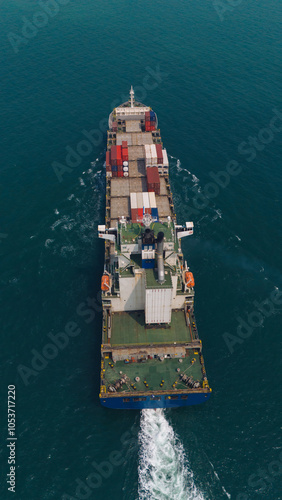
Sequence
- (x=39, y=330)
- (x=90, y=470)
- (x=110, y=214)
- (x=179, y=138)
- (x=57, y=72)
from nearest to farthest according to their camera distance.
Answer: (x=90, y=470) < (x=39, y=330) < (x=110, y=214) < (x=179, y=138) < (x=57, y=72)

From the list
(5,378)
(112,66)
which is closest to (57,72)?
(112,66)

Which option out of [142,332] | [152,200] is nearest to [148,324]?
[142,332]

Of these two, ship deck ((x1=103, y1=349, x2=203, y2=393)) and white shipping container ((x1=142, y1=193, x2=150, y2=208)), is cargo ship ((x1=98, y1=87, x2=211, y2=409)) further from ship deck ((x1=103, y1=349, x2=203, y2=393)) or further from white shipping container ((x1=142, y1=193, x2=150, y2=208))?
white shipping container ((x1=142, y1=193, x2=150, y2=208))

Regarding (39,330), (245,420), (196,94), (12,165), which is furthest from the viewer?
(196,94)

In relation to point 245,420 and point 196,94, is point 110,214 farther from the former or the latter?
point 196,94

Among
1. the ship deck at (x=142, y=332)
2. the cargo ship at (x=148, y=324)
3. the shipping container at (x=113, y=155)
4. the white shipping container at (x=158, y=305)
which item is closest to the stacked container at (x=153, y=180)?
the shipping container at (x=113, y=155)

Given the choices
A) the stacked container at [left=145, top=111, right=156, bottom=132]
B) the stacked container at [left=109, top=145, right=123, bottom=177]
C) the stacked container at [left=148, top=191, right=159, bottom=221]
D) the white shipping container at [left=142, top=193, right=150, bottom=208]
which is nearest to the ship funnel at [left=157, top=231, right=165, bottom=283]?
the stacked container at [left=148, top=191, right=159, bottom=221]
